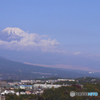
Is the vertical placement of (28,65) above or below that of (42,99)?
above

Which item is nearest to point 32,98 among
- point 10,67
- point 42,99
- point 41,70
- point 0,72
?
point 42,99

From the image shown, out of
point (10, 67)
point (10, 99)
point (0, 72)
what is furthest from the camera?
point (10, 67)

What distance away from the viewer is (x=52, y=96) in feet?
78.0

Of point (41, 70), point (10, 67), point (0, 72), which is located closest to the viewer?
point (0, 72)

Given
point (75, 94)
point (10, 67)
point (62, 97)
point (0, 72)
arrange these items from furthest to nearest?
point (10, 67) < point (0, 72) < point (75, 94) < point (62, 97)

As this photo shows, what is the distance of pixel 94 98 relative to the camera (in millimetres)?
24734

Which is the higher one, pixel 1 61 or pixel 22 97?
pixel 1 61

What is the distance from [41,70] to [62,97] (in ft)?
234

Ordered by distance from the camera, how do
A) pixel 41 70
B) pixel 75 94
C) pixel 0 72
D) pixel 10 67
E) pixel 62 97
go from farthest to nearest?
pixel 41 70 → pixel 10 67 → pixel 0 72 → pixel 75 94 → pixel 62 97

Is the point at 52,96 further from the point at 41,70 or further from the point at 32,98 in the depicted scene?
the point at 41,70

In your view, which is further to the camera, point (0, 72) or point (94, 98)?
point (0, 72)

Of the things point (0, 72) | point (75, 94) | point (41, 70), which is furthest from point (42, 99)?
point (41, 70)

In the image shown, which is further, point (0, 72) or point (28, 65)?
point (28, 65)

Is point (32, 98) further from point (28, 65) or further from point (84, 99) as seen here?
point (28, 65)
